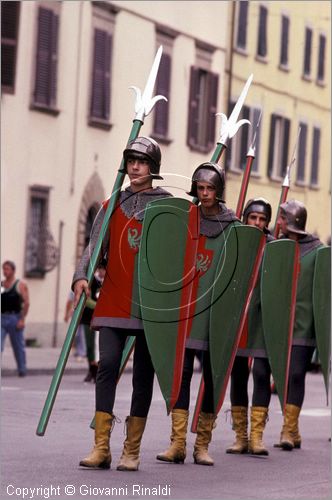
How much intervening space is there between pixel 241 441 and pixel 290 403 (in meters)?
0.90

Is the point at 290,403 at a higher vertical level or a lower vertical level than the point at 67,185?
lower

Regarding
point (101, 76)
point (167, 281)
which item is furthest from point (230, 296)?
point (101, 76)

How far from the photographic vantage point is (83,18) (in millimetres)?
33906

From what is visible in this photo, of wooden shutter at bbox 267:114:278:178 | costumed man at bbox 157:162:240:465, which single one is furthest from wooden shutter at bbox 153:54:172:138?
costumed man at bbox 157:162:240:465

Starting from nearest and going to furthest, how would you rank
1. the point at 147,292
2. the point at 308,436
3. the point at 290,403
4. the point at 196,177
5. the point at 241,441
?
the point at 147,292 → the point at 196,177 → the point at 241,441 → the point at 290,403 → the point at 308,436

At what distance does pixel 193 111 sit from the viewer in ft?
128

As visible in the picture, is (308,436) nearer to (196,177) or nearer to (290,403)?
(290,403)

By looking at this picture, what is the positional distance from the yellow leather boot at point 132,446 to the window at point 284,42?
116 ft

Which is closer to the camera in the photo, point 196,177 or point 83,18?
point 196,177

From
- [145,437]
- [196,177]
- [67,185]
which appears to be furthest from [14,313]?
[196,177]

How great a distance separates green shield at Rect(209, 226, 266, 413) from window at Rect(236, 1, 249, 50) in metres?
31.3

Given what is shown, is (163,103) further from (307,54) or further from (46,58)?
(307,54)

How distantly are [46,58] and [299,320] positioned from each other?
2051 cm

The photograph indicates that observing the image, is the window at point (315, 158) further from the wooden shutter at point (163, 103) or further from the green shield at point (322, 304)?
the green shield at point (322, 304)
